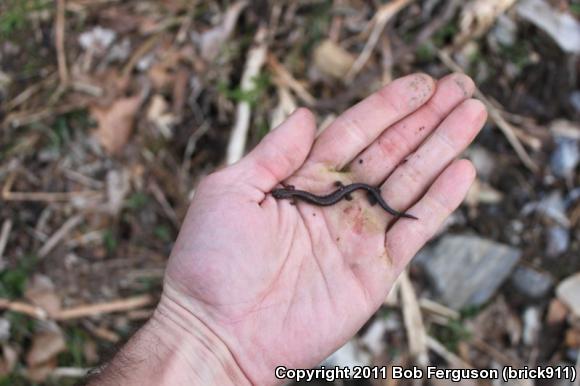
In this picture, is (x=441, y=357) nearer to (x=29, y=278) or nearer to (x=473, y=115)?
(x=473, y=115)

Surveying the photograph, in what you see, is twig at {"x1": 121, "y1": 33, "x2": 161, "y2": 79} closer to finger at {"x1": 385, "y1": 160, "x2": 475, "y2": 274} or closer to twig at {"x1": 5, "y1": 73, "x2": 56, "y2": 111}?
twig at {"x1": 5, "y1": 73, "x2": 56, "y2": 111}

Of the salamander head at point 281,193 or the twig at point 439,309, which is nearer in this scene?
the salamander head at point 281,193

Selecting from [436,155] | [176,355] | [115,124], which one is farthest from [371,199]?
[115,124]

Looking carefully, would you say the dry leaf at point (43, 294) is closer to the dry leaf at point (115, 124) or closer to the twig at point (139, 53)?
the dry leaf at point (115, 124)

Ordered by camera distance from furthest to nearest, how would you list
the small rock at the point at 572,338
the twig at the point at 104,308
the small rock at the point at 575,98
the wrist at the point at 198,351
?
1. the small rock at the point at 575,98
2. the twig at the point at 104,308
3. the small rock at the point at 572,338
4. the wrist at the point at 198,351

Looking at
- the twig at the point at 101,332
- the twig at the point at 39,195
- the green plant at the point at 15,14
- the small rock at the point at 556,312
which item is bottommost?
the small rock at the point at 556,312

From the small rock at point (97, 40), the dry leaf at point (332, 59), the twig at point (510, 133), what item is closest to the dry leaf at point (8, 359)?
the small rock at point (97, 40)

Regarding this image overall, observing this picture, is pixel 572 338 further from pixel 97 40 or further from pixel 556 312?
pixel 97 40
